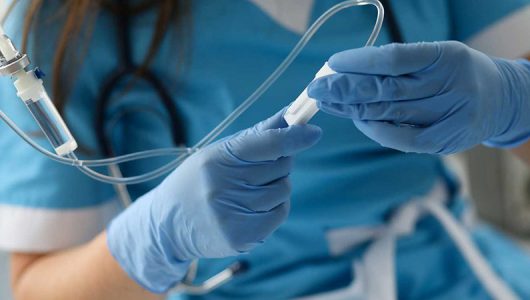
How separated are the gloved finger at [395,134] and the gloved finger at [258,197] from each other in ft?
0.31

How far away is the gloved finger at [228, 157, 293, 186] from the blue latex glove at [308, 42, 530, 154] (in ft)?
0.22

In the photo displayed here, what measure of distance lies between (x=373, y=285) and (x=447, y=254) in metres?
0.14

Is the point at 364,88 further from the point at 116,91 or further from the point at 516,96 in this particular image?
the point at 116,91

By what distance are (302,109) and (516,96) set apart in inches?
8.7

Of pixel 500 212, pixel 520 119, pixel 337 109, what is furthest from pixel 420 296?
pixel 500 212

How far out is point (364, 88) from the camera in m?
0.54

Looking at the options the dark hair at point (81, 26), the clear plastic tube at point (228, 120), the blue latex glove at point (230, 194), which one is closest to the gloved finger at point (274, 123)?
the blue latex glove at point (230, 194)

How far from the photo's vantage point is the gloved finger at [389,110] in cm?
56

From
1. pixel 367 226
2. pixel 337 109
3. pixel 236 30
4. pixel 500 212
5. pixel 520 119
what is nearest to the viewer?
pixel 337 109

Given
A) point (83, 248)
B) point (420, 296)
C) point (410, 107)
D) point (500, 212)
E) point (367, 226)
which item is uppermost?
point (410, 107)

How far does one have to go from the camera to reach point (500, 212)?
146 centimetres

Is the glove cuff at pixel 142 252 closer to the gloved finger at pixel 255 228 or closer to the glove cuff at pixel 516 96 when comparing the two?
the gloved finger at pixel 255 228

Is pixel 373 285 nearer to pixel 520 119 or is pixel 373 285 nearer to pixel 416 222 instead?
pixel 416 222

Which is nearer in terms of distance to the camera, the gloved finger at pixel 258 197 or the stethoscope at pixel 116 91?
the gloved finger at pixel 258 197
